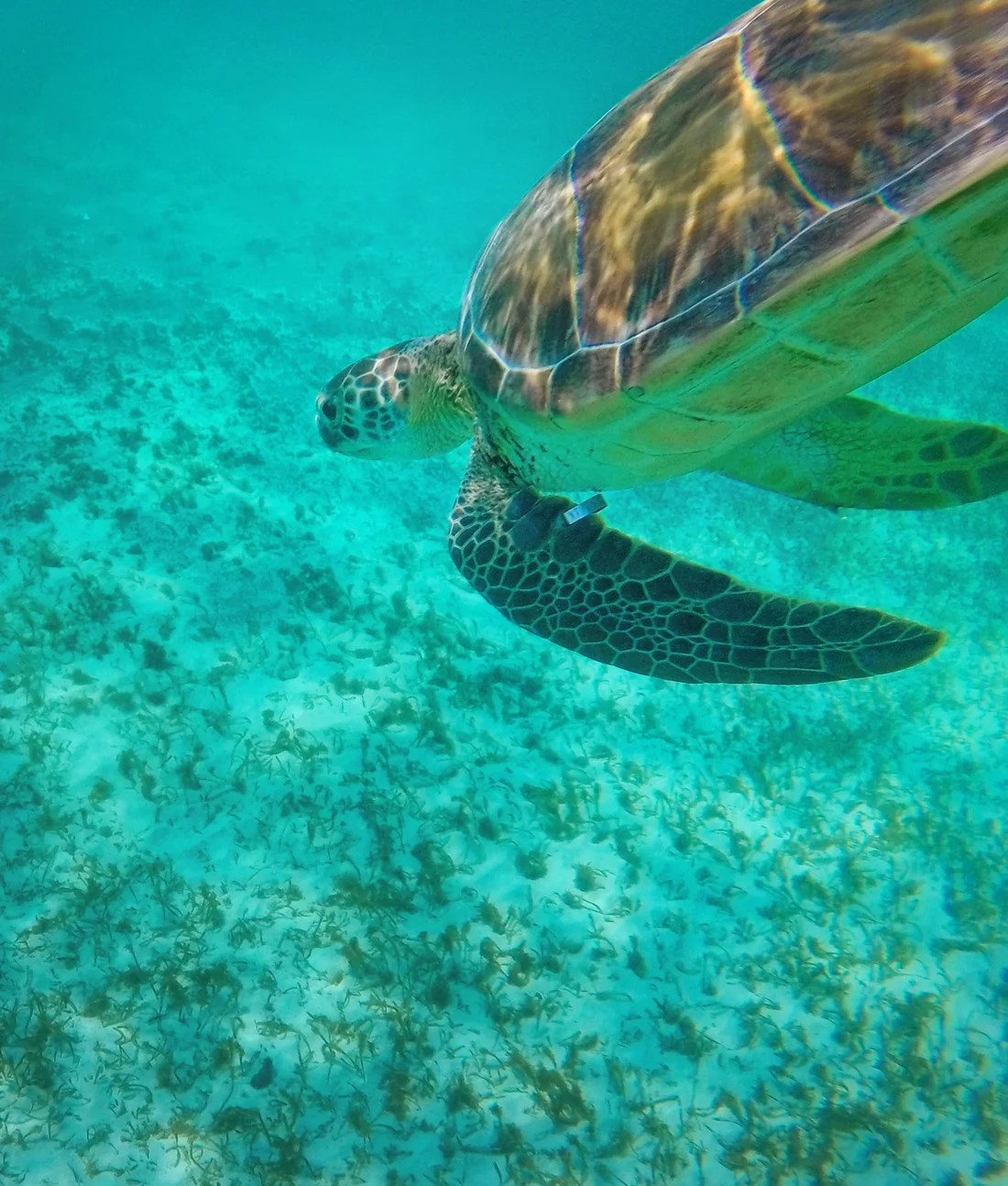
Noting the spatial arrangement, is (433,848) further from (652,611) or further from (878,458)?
(878,458)

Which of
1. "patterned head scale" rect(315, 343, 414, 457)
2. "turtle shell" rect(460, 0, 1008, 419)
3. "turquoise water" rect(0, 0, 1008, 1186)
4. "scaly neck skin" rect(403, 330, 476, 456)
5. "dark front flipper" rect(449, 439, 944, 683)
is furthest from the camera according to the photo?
"patterned head scale" rect(315, 343, 414, 457)

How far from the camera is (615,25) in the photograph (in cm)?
5306

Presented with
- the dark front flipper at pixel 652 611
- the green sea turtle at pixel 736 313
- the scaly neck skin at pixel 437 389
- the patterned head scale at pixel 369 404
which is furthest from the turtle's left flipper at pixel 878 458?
the patterned head scale at pixel 369 404

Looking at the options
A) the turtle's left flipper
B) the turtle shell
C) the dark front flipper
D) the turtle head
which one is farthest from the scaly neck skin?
the turtle's left flipper

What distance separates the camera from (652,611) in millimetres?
2857

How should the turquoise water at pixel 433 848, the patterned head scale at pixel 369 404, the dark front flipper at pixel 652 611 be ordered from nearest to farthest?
the dark front flipper at pixel 652 611 → the turquoise water at pixel 433 848 → the patterned head scale at pixel 369 404

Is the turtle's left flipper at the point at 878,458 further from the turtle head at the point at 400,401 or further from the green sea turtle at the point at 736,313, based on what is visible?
the turtle head at the point at 400,401

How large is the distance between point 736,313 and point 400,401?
7.92 ft

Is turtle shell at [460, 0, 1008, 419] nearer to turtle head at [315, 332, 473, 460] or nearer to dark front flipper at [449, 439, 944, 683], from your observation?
dark front flipper at [449, 439, 944, 683]

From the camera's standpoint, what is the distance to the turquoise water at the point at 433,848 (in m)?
2.83

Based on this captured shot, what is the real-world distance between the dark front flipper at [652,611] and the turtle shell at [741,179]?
2.28 feet

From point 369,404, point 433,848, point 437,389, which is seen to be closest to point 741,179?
point 437,389

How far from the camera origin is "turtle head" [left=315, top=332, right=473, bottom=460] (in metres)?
3.91

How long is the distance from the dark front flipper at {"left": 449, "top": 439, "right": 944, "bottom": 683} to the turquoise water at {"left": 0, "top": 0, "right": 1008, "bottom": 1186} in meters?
1.47
